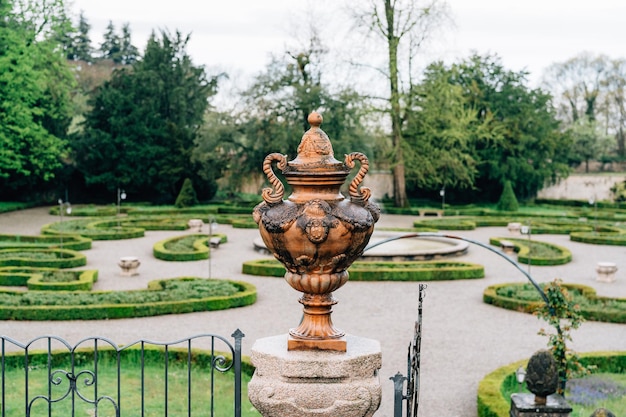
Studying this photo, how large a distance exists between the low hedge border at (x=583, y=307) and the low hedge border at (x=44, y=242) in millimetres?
12192

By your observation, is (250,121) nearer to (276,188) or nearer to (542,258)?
(542,258)

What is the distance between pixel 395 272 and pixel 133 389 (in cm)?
928

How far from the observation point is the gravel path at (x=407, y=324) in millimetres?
10359

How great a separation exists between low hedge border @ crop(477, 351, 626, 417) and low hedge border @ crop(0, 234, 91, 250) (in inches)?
588

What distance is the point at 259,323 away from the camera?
1311cm

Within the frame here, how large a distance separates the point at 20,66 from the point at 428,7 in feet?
61.6

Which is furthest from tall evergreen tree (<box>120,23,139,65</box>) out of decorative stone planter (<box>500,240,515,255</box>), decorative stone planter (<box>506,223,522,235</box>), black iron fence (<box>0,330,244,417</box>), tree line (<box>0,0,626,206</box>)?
black iron fence (<box>0,330,244,417</box>)

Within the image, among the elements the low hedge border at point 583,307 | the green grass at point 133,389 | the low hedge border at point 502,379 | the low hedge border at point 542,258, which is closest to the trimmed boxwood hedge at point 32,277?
the green grass at point 133,389

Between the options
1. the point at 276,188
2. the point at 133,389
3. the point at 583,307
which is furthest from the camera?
the point at 583,307

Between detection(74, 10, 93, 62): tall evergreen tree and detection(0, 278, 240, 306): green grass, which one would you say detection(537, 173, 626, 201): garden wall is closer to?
detection(0, 278, 240, 306): green grass

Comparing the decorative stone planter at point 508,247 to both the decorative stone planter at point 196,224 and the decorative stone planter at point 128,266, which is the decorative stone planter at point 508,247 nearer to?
the decorative stone planter at point 128,266

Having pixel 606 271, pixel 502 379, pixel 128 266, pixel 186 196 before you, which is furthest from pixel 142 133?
pixel 502 379

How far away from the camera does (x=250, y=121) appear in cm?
3459

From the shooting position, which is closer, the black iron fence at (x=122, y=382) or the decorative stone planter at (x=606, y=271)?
the black iron fence at (x=122, y=382)
